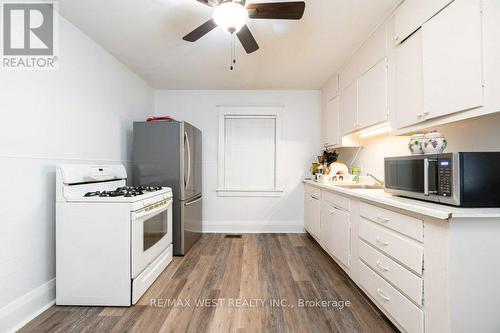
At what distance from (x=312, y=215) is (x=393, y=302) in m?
1.77

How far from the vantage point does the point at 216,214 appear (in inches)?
148

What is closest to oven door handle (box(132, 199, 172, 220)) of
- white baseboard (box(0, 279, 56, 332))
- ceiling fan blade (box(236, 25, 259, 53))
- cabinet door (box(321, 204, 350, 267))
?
white baseboard (box(0, 279, 56, 332))

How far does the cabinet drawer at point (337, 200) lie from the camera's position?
2135mm

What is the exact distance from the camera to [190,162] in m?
2.99

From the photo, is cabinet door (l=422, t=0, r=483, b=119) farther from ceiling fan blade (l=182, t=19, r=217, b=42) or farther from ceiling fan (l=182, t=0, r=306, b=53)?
ceiling fan blade (l=182, t=19, r=217, b=42)

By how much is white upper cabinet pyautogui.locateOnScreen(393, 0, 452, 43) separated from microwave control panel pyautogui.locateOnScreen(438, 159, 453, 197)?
3.28ft

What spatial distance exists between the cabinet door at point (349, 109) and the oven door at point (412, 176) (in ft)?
3.13

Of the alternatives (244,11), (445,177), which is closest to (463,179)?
(445,177)

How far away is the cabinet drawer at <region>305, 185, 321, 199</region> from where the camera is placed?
2965 mm

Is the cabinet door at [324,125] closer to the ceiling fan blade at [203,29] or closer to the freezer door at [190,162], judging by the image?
the freezer door at [190,162]

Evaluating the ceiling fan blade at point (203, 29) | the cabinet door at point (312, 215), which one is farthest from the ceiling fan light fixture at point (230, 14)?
the cabinet door at point (312, 215)

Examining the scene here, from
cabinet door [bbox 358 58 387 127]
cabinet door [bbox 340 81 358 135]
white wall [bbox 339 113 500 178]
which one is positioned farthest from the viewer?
cabinet door [bbox 340 81 358 135]

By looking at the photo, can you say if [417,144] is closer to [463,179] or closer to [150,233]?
[463,179]

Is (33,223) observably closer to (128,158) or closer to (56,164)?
(56,164)
